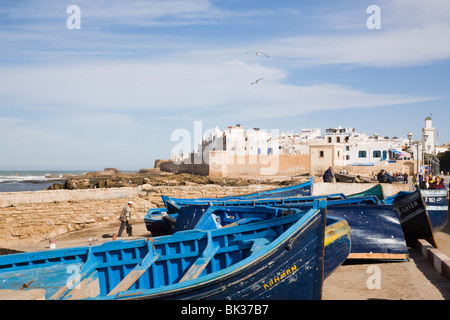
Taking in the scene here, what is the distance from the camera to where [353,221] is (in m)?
10.5

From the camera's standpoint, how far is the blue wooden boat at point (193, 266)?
603 cm

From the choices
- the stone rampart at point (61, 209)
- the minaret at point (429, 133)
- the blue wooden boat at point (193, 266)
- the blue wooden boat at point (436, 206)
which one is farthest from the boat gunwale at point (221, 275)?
the minaret at point (429, 133)

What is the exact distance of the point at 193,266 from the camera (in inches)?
281

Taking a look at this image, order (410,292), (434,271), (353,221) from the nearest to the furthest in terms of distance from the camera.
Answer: (410,292), (434,271), (353,221)

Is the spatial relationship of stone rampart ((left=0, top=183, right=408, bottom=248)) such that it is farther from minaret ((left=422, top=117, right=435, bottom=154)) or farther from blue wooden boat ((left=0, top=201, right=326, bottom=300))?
minaret ((left=422, top=117, right=435, bottom=154))

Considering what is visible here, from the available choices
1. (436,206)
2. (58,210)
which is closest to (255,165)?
(58,210)

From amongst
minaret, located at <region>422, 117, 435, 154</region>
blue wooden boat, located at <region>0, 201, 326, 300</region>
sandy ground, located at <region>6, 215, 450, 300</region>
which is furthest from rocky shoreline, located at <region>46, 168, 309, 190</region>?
minaret, located at <region>422, 117, 435, 154</region>

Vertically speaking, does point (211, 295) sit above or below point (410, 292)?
above

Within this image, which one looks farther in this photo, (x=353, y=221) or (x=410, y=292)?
(x=353, y=221)

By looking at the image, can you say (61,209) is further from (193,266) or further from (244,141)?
(244,141)
